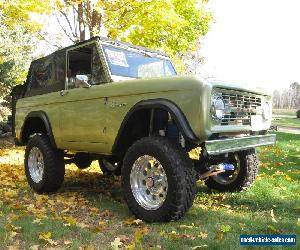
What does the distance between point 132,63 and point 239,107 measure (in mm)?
1879

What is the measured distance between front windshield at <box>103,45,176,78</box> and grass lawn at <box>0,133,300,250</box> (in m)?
1.93

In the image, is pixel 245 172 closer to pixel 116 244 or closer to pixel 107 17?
pixel 116 244

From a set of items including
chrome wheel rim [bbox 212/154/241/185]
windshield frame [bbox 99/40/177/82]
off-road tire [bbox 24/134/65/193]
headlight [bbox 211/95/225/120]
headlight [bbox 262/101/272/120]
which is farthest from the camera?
off-road tire [bbox 24/134/65/193]

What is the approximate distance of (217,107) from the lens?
4195 mm

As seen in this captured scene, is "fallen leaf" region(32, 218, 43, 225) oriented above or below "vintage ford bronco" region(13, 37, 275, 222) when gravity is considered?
below

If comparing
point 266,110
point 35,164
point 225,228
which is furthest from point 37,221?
point 266,110

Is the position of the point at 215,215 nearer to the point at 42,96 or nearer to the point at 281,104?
the point at 42,96

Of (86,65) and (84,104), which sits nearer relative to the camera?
(84,104)

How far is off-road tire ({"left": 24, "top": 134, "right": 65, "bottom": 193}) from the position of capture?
6.14 m

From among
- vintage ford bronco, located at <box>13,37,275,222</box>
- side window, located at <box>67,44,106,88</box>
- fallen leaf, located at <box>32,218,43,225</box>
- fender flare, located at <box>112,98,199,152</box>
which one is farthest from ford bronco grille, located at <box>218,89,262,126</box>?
fallen leaf, located at <box>32,218,43,225</box>

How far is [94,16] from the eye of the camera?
12258mm

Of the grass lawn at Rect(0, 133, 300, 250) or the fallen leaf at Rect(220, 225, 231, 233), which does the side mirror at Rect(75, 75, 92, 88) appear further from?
the fallen leaf at Rect(220, 225, 231, 233)

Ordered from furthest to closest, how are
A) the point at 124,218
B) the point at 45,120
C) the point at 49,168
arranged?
the point at 45,120, the point at 49,168, the point at 124,218

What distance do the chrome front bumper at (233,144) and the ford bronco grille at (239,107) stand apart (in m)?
0.23
